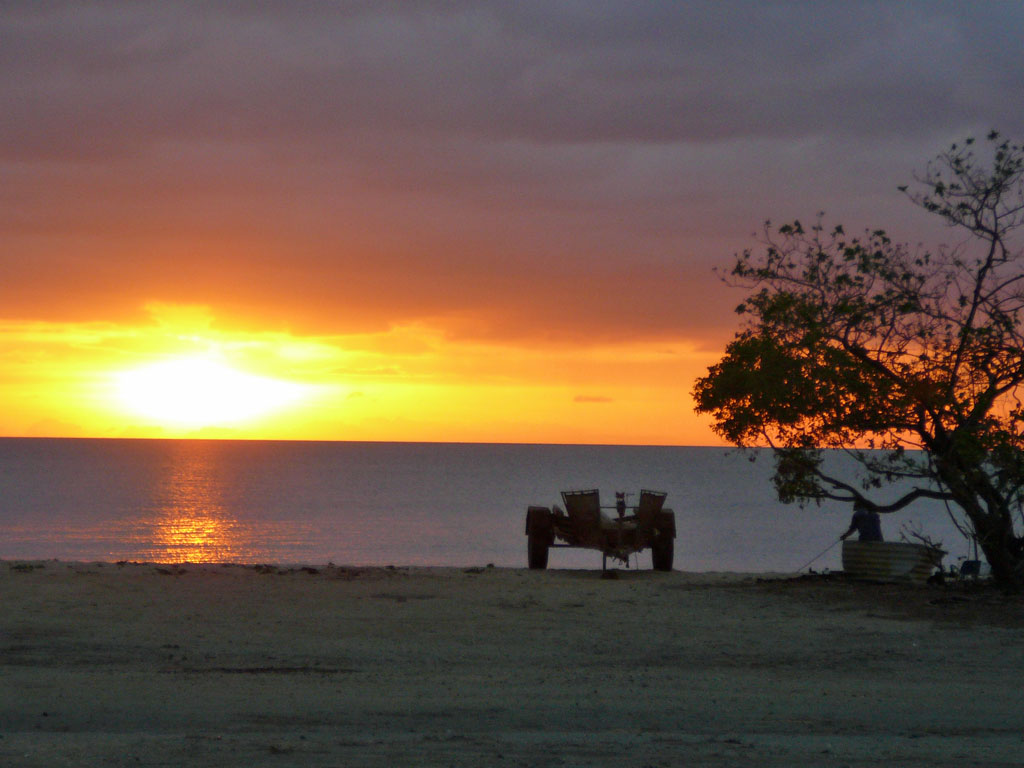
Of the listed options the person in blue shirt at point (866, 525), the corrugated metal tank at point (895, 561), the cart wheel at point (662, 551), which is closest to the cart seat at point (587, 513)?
the cart wheel at point (662, 551)

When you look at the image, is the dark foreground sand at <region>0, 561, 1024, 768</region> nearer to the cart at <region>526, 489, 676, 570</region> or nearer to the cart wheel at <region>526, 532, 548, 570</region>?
the cart at <region>526, 489, 676, 570</region>

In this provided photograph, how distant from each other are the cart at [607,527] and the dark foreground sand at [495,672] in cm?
281

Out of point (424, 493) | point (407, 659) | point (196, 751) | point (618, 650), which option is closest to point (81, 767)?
point (196, 751)

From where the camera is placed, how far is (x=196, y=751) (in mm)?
7375

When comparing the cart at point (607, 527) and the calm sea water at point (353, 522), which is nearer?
the cart at point (607, 527)

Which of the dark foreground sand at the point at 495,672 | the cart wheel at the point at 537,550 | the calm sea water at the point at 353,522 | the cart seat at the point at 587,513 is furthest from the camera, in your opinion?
the calm sea water at the point at 353,522

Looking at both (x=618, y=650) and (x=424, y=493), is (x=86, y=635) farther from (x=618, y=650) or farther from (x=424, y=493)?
(x=424, y=493)

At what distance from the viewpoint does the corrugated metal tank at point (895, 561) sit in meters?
17.8

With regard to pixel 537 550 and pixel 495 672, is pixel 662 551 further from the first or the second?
pixel 495 672

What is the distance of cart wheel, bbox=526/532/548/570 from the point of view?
73.9 ft

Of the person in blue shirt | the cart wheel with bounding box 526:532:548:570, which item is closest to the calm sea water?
the person in blue shirt

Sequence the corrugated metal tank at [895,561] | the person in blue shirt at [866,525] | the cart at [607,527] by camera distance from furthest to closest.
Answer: the cart at [607,527]
the person in blue shirt at [866,525]
the corrugated metal tank at [895,561]

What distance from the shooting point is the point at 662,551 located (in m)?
22.1

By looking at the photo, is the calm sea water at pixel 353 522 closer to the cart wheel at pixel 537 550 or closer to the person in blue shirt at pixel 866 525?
the person in blue shirt at pixel 866 525
